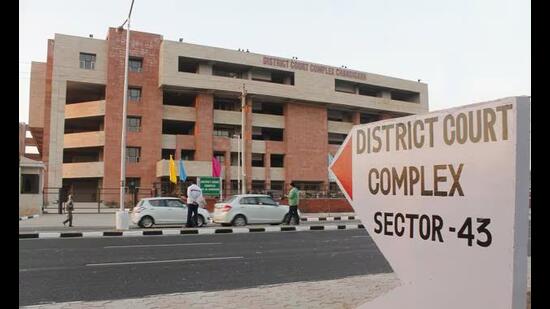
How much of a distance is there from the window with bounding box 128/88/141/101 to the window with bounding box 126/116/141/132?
70.7 inches

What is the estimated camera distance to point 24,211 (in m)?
26.4

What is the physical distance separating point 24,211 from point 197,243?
17.6m

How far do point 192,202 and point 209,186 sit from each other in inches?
387

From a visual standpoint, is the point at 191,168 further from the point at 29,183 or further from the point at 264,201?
the point at 264,201

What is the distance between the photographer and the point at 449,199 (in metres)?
3.01

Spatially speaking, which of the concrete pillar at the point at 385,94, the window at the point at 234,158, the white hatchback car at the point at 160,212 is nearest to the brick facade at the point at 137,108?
the window at the point at 234,158

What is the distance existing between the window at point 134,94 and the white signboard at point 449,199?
4355cm

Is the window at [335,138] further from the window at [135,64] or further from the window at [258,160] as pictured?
the window at [135,64]

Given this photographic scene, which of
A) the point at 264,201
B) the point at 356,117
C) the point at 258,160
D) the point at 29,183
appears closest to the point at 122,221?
the point at 264,201

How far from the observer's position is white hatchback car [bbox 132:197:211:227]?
746 inches

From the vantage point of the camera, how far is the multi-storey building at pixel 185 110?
4356 centimetres

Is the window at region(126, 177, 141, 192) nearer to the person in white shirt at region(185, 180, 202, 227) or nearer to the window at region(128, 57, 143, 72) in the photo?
the window at region(128, 57, 143, 72)

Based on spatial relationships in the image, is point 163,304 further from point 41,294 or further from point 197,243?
point 197,243
